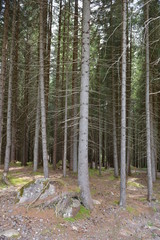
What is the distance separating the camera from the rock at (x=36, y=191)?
5.52 meters

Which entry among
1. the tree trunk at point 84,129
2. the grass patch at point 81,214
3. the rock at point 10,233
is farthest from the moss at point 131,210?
the rock at point 10,233

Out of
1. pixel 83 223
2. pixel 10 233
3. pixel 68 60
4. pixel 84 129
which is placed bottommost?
pixel 83 223

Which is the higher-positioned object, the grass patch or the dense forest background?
the dense forest background

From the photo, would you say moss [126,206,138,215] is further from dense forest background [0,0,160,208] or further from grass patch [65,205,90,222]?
dense forest background [0,0,160,208]

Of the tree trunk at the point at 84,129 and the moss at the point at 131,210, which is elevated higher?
the tree trunk at the point at 84,129

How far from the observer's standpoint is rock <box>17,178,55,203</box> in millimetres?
5519

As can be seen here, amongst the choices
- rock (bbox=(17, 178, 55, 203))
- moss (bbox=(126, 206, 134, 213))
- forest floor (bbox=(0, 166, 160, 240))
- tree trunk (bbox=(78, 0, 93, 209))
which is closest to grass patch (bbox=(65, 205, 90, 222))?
forest floor (bbox=(0, 166, 160, 240))

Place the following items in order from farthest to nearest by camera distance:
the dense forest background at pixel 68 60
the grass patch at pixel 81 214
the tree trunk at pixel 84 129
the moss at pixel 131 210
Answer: the dense forest background at pixel 68 60, the moss at pixel 131 210, the tree trunk at pixel 84 129, the grass patch at pixel 81 214

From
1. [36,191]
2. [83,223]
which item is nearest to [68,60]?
[36,191]

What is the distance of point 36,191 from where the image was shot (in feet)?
18.6

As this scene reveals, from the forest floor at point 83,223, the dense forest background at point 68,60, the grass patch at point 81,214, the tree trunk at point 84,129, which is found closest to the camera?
the forest floor at point 83,223

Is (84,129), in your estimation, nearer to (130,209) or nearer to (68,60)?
(130,209)

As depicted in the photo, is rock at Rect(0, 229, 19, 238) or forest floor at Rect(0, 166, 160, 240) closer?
rock at Rect(0, 229, 19, 238)

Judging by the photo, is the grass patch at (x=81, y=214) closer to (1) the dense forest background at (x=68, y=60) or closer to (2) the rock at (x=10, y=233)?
(2) the rock at (x=10, y=233)
